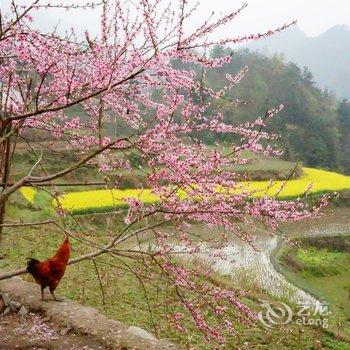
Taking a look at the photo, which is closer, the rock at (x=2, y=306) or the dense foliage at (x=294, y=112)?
the rock at (x=2, y=306)

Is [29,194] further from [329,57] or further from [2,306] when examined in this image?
[329,57]

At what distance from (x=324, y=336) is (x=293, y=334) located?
795 millimetres

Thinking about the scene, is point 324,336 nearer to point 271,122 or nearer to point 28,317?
point 28,317

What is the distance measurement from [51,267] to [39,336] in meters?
1.06

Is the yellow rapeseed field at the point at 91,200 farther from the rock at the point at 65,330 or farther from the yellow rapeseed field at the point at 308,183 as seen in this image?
the rock at the point at 65,330

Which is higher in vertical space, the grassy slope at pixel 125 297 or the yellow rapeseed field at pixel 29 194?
the yellow rapeseed field at pixel 29 194

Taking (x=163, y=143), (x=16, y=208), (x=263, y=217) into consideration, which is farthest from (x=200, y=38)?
(x=16, y=208)

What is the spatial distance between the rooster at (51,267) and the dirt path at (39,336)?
669 millimetres

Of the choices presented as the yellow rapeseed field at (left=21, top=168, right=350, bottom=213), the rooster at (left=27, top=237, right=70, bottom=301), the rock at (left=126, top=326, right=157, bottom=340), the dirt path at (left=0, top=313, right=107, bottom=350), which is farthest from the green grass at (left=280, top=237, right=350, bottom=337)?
the rooster at (left=27, top=237, right=70, bottom=301)

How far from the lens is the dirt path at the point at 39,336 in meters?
5.30

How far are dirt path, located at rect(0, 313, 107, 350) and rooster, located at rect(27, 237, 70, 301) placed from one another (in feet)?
2.19

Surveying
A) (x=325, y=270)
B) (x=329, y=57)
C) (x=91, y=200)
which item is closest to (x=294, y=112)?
(x=91, y=200)

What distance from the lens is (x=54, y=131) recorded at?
5.33 meters

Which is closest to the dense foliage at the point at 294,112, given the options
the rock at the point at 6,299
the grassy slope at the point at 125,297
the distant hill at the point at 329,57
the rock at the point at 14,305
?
the grassy slope at the point at 125,297
